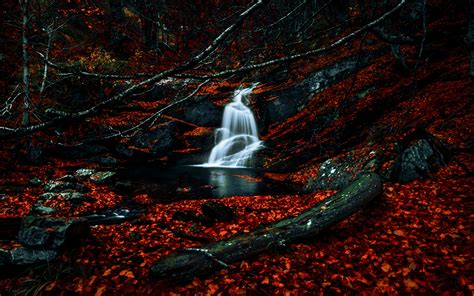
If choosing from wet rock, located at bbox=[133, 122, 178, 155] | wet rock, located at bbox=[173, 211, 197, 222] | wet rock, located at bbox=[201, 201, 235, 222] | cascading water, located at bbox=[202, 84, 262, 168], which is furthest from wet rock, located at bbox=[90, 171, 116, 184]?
cascading water, located at bbox=[202, 84, 262, 168]

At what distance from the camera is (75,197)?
762 cm

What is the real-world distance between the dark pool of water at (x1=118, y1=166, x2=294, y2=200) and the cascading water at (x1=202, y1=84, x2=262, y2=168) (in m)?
2.34

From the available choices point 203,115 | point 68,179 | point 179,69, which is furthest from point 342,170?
point 203,115

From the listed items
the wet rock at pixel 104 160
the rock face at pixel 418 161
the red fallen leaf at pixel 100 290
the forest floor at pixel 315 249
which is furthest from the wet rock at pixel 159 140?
the rock face at pixel 418 161

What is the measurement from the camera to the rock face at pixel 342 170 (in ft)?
23.3

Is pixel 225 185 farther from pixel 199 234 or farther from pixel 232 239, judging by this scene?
pixel 232 239

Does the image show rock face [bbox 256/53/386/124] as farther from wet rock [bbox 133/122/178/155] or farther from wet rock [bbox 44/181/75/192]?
wet rock [bbox 44/181/75/192]

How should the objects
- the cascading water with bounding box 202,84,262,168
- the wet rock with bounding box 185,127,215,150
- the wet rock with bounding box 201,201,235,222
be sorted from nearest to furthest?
the wet rock with bounding box 201,201,235,222
the cascading water with bounding box 202,84,262,168
the wet rock with bounding box 185,127,215,150

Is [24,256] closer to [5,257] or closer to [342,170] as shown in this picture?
[5,257]

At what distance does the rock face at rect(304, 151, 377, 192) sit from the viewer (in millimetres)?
7109

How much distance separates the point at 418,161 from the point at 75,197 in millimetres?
10015

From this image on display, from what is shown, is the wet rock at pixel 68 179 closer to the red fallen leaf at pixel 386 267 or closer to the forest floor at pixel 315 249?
the forest floor at pixel 315 249

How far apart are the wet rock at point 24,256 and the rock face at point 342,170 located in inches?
277

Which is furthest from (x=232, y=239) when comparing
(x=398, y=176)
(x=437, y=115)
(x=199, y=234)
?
(x=437, y=115)
